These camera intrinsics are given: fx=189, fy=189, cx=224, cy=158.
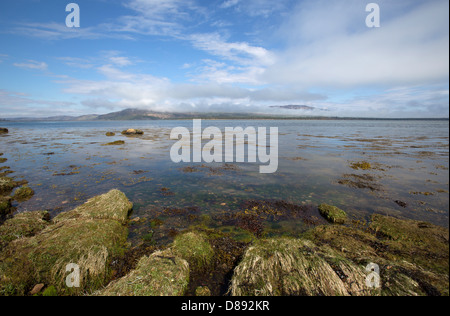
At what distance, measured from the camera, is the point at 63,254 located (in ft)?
20.3

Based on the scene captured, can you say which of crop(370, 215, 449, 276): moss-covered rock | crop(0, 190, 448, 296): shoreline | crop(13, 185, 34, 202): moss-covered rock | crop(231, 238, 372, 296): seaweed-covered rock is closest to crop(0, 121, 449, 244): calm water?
crop(13, 185, 34, 202): moss-covered rock

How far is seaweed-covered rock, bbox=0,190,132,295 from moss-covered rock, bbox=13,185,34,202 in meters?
5.62

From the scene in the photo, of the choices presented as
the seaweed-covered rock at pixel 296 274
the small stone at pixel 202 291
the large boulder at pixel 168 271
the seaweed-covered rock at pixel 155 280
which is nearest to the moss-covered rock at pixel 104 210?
the large boulder at pixel 168 271

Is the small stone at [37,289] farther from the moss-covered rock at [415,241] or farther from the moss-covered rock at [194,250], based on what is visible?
the moss-covered rock at [415,241]

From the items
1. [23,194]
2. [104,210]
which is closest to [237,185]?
[104,210]

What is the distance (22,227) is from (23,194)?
620 cm

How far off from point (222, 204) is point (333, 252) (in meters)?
6.37

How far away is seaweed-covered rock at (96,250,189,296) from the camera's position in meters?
5.05

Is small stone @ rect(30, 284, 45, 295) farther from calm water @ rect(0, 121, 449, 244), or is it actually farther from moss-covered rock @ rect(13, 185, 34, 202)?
moss-covered rock @ rect(13, 185, 34, 202)

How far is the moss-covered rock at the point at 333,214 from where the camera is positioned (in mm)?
9463

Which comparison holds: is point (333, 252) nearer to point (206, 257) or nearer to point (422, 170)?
point (206, 257)

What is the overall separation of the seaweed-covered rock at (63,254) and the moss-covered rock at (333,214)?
962 cm

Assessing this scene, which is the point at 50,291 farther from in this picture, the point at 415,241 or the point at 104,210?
the point at 415,241
